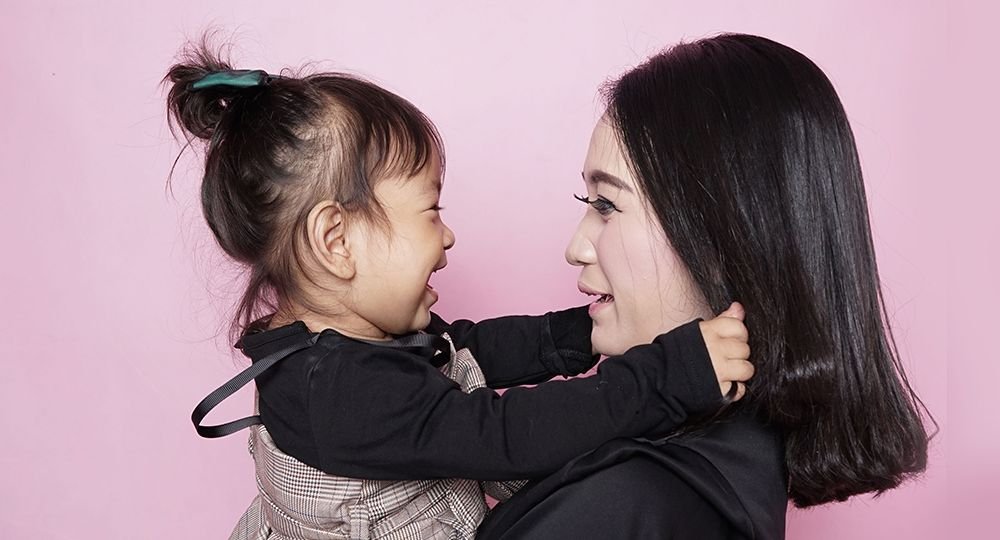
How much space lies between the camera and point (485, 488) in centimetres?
181

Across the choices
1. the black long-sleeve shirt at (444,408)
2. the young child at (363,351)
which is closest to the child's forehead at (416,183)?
the young child at (363,351)

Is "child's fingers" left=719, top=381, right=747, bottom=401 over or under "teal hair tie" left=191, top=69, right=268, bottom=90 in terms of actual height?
under

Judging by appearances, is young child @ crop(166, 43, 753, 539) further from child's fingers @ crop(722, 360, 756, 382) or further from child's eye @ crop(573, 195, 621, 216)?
child's eye @ crop(573, 195, 621, 216)

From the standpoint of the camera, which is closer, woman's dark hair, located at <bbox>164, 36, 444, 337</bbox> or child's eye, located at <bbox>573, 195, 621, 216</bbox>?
child's eye, located at <bbox>573, 195, 621, 216</bbox>

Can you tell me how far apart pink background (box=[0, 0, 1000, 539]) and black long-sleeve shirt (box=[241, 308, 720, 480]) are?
43.3 inches

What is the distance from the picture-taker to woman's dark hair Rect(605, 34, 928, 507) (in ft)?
4.71

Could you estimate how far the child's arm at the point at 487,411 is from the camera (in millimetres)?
1398

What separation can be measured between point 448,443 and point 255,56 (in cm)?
159

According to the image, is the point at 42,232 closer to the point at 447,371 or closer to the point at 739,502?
the point at 447,371

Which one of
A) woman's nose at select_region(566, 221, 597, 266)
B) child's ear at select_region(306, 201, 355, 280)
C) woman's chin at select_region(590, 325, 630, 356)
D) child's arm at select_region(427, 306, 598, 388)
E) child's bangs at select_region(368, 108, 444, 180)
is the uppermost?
child's bangs at select_region(368, 108, 444, 180)

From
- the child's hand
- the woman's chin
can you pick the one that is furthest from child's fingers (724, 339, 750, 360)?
the woman's chin

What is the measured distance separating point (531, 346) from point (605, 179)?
53 cm

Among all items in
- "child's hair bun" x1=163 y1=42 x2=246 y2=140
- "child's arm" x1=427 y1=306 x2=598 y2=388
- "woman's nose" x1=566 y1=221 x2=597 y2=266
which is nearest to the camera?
"woman's nose" x1=566 y1=221 x2=597 y2=266

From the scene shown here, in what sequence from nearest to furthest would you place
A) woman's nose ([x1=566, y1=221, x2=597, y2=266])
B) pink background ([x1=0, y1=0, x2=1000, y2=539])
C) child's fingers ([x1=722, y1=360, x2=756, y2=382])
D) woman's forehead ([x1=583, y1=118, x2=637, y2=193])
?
child's fingers ([x1=722, y1=360, x2=756, y2=382]), woman's forehead ([x1=583, y1=118, x2=637, y2=193]), woman's nose ([x1=566, y1=221, x2=597, y2=266]), pink background ([x1=0, y1=0, x2=1000, y2=539])
